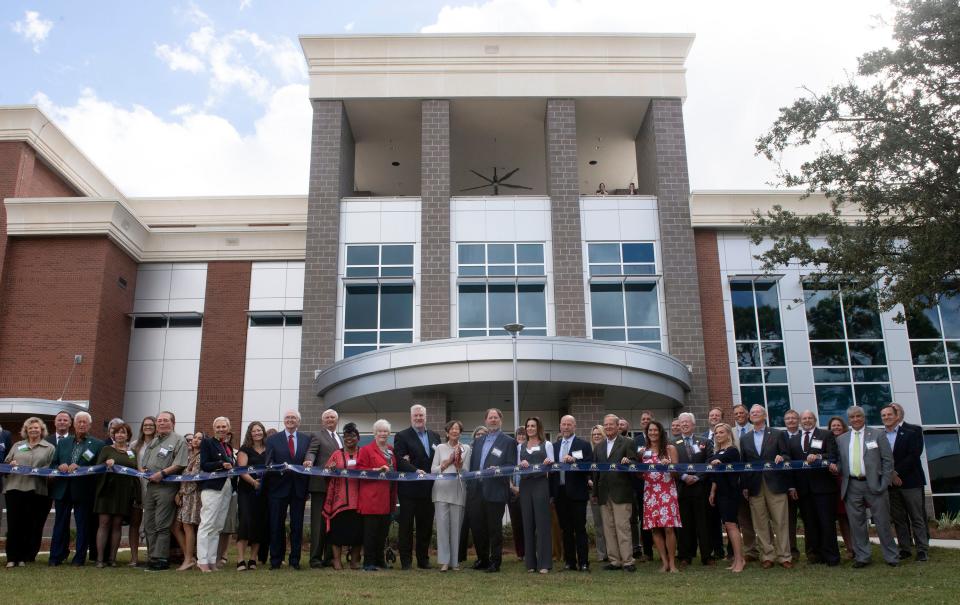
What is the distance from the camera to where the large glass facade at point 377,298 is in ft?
83.9

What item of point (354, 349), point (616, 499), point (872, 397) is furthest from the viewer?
point (872, 397)

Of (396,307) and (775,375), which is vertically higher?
(396,307)

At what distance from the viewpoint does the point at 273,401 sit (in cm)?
2703

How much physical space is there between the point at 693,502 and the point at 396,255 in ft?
55.6

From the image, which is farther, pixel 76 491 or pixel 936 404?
pixel 936 404

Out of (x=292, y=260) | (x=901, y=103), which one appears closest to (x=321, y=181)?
(x=292, y=260)

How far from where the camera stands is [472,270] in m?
26.2

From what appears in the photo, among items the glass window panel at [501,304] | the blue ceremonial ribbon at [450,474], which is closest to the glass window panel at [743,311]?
the glass window panel at [501,304]

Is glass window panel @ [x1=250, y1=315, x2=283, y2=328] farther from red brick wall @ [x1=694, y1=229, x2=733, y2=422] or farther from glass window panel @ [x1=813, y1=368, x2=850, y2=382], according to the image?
glass window panel @ [x1=813, y1=368, x2=850, y2=382]

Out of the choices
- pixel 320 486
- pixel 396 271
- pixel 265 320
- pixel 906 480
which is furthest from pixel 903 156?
pixel 265 320

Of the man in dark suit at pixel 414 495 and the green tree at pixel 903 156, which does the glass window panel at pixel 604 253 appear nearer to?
the green tree at pixel 903 156

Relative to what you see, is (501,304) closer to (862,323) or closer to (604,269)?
(604,269)

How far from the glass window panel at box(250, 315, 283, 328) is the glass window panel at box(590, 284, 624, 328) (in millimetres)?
10410

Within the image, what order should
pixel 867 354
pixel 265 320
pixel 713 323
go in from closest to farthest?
pixel 867 354 < pixel 713 323 < pixel 265 320
